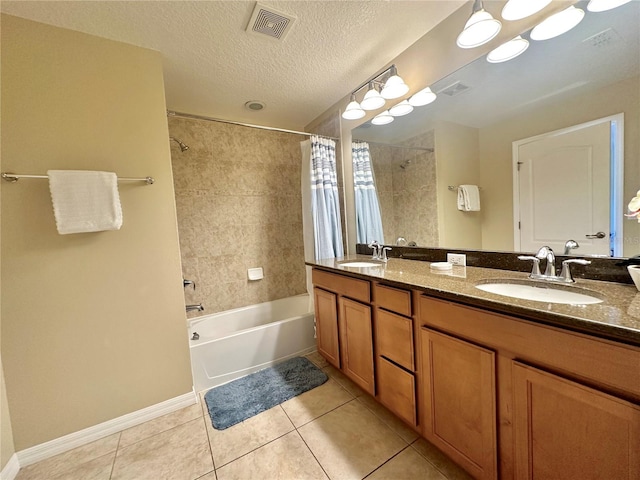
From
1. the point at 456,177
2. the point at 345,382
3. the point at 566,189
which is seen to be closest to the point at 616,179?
the point at 566,189

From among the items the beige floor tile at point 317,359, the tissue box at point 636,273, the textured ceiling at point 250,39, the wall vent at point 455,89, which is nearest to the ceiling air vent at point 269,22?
the textured ceiling at point 250,39

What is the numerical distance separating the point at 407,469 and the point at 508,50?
2.12 meters

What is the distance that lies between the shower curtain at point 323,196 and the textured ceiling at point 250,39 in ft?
1.58

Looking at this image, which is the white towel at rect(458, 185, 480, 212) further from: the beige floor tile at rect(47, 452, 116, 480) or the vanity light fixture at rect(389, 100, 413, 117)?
the beige floor tile at rect(47, 452, 116, 480)

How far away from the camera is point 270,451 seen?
1.29m

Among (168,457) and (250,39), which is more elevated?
(250,39)

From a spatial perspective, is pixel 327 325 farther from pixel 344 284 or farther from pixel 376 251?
pixel 376 251

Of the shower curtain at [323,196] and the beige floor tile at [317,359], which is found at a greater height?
the shower curtain at [323,196]

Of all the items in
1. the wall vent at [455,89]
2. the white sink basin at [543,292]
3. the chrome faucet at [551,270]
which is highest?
the wall vent at [455,89]

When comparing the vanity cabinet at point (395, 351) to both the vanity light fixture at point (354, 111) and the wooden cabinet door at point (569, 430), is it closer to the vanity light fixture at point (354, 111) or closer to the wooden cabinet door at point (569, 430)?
the wooden cabinet door at point (569, 430)

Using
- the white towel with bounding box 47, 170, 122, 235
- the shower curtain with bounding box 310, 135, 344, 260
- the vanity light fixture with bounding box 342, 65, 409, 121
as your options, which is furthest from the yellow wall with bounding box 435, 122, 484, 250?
the white towel with bounding box 47, 170, 122, 235

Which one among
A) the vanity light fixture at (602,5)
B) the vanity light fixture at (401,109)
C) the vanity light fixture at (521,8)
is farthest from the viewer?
the vanity light fixture at (401,109)

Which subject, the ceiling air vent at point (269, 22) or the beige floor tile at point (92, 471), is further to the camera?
the ceiling air vent at point (269, 22)

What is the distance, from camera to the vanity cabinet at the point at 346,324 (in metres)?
1.48
